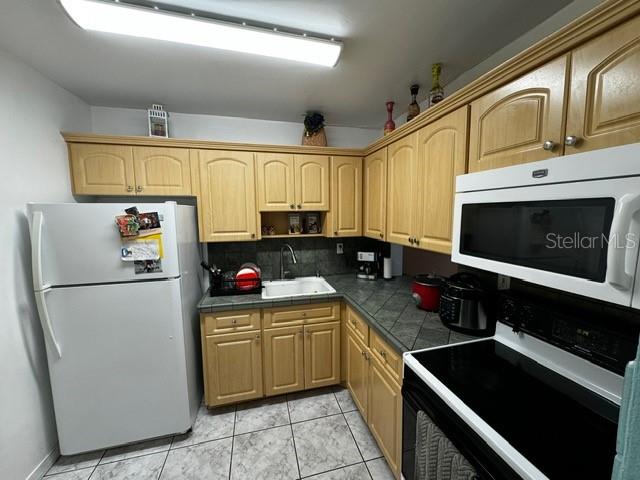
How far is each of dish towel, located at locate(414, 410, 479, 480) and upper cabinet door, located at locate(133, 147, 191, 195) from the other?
2.04m

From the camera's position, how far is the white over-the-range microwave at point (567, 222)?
636mm

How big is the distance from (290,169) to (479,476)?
2054 millimetres

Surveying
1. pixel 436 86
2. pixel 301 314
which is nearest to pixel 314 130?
pixel 436 86

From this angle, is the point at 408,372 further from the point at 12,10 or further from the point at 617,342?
the point at 12,10

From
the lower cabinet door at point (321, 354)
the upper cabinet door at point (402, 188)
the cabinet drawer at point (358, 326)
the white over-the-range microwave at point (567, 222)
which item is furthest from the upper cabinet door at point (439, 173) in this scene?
the lower cabinet door at point (321, 354)

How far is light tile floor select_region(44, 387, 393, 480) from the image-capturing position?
4.99 feet

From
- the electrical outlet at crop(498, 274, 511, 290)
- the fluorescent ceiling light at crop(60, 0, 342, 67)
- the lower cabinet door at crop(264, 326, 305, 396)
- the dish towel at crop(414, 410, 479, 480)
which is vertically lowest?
the lower cabinet door at crop(264, 326, 305, 396)

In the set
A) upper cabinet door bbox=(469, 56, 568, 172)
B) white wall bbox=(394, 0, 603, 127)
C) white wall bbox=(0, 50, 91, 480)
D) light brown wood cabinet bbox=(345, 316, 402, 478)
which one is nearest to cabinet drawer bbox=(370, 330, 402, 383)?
light brown wood cabinet bbox=(345, 316, 402, 478)

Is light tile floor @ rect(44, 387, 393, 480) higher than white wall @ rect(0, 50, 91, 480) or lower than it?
lower

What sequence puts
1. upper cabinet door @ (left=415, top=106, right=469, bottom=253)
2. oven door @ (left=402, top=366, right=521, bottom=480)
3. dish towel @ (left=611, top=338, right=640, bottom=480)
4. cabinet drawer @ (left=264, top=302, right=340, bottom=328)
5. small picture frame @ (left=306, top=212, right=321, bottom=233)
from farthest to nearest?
small picture frame @ (left=306, top=212, right=321, bottom=233) < cabinet drawer @ (left=264, top=302, right=340, bottom=328) < upper cabinet door @ (left=415, top=106, right=469, bottom=253) < oven door @ (left=402, top=366, right=521, bottom=480) < dish towel @ (left=611, top=338, right=640, bottom=480)

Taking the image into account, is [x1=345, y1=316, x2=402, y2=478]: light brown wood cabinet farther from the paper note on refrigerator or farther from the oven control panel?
the paper note on refrigerator

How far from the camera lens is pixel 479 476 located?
2.47 ft

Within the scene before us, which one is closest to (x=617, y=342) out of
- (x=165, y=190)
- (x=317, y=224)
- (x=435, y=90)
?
(x=435, y=90)

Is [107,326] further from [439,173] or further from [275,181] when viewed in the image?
[439,173]
